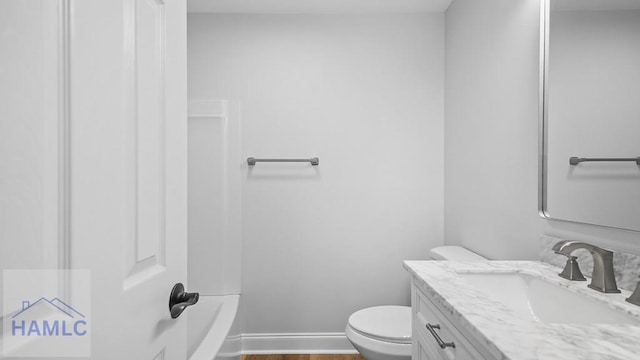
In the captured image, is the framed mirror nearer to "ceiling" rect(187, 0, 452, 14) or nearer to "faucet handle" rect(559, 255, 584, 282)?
"faucet handle" rect(559, 255, 584, 282)

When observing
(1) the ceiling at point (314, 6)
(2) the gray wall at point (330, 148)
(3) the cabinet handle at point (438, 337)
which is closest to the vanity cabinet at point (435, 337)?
(3) the cabinet handle at point (438, 337)

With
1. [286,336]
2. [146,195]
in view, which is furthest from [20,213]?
[286,336]

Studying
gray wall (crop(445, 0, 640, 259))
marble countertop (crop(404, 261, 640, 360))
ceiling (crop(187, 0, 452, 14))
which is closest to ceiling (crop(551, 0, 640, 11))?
gray wall (crop(445, 0, 640, 259))

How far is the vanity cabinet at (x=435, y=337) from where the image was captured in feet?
2.80

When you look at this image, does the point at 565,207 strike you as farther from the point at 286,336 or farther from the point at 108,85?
the point at 286,336

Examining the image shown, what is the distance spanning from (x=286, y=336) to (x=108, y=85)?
2.21 metres

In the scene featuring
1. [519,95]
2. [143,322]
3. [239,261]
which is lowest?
[239,261]

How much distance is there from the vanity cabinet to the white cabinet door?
2.38 feet

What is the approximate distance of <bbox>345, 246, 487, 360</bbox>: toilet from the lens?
65.0 inches

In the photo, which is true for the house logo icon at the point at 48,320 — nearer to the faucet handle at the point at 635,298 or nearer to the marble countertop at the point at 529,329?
the marble countertop at the point at 529,329

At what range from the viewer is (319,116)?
7.93 feet

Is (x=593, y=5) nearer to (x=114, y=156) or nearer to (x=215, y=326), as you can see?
(x=114, y=156)

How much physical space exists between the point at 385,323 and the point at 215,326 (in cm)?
95

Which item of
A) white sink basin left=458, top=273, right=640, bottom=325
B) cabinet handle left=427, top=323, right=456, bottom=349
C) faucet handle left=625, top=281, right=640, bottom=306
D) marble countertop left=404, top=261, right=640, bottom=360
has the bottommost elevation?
cabinet handle left=427, top=323, right=456, bottom=349
